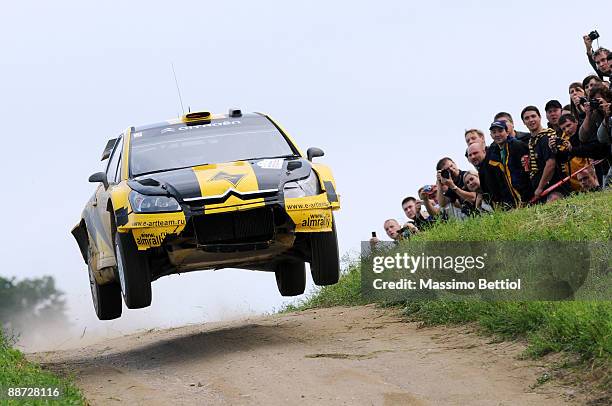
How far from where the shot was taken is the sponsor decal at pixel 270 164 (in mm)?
10558

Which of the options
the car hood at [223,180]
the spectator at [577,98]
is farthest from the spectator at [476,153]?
the car hood at [223,180]

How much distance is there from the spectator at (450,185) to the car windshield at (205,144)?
305 centimetres

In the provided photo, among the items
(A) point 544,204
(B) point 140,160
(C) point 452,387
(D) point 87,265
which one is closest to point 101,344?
(D) point 87,265

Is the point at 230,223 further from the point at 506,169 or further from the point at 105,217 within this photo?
the point at 506,169

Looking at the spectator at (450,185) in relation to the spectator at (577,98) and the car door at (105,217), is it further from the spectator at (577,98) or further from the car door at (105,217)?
the car door at (105,217)

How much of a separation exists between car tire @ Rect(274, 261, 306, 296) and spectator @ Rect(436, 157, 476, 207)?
2.51 meters

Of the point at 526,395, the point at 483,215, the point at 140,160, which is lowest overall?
the point at 526,395

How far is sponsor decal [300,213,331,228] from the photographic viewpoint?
33.5ft

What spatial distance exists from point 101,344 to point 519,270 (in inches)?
224

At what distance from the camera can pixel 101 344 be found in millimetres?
14008

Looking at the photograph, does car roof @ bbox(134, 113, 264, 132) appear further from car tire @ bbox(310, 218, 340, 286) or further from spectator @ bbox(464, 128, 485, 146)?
spectator @ bbox(464, 128, 485, 146)

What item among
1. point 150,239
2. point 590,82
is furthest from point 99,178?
point 590,82

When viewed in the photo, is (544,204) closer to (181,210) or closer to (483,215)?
(483,215)

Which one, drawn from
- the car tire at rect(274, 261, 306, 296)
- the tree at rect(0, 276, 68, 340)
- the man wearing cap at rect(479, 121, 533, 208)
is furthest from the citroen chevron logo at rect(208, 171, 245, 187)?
the tree at rect(0, 276, 68, 340)
